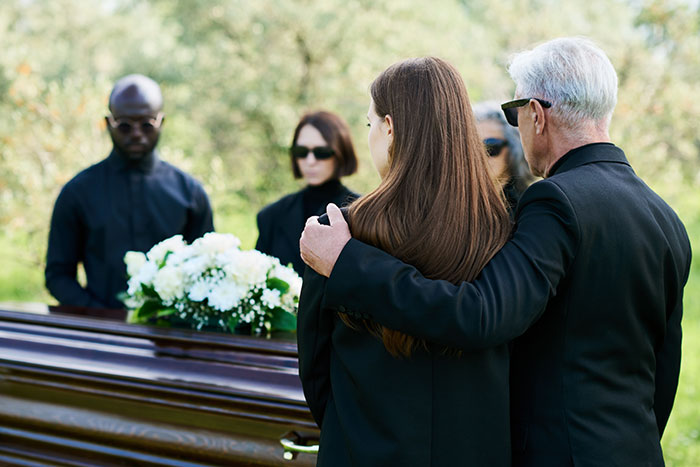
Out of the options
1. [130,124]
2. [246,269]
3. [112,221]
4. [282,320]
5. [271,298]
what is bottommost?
[282,320]

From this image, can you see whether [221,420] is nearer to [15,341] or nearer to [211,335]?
[211,335]

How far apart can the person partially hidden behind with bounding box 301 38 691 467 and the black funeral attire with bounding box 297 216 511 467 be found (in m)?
0.07

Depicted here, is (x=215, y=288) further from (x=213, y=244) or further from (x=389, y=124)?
(x=389, y=124)

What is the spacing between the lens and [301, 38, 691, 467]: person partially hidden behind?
168 centimetres

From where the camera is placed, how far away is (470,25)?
12.3m

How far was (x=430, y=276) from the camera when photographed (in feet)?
5.76

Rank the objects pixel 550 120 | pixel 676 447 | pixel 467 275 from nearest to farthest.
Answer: pixel 467 275 < pixel 550 120 < pixel 676 447

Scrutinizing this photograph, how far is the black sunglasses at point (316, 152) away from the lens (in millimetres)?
4316

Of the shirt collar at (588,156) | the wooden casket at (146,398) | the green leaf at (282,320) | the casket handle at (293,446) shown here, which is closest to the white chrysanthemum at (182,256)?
the wooden casket at (146,398)

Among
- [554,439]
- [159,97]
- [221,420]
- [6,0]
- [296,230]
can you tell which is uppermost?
[6,0]

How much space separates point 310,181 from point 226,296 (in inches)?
62.9

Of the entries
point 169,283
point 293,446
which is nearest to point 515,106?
point 293,446

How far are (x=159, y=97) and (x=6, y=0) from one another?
43.1 feet

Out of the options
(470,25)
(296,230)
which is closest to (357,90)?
(470,25)
